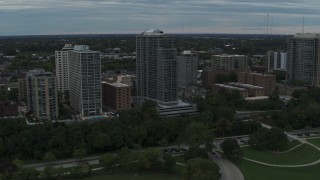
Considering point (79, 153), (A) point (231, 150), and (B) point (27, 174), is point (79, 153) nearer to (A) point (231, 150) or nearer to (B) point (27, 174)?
(B) point (27, 174)

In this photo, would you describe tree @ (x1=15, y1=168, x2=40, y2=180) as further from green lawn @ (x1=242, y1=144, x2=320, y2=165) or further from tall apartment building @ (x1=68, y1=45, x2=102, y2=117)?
tall apartment building @ (x1=68, y1=45, x2=102, y2=117)

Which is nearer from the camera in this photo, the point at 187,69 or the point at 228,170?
the point at 228,170

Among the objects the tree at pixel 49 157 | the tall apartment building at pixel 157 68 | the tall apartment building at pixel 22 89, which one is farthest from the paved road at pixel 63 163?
the tall apartment building at pixel 22 89

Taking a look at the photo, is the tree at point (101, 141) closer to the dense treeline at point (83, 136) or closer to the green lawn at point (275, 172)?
the dense treeline at point (83, 136)

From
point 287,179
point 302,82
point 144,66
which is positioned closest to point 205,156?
point 287,179

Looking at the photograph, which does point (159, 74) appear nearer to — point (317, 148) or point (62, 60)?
point (62, 60)

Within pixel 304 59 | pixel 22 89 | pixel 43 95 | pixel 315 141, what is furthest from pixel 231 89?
pixel 22 89

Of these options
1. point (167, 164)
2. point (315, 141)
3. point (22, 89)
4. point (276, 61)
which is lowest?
point (315, 141)
